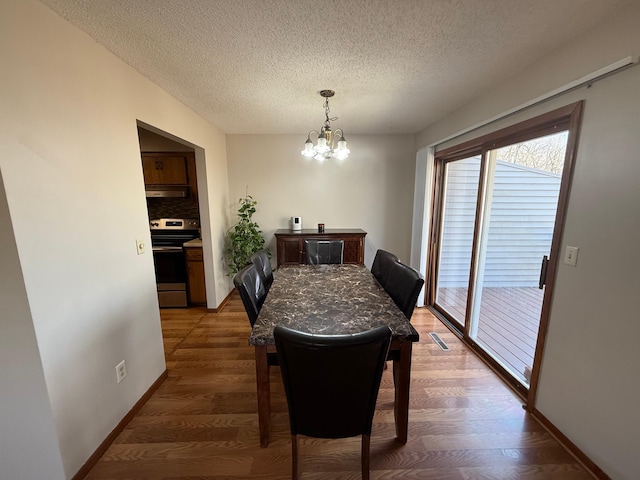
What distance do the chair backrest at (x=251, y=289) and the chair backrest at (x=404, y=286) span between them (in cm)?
99

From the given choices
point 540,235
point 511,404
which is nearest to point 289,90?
point 540,235

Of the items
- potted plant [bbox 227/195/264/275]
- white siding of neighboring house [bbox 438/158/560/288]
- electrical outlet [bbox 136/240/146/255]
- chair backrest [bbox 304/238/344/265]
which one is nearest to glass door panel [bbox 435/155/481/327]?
white siding of neighboring house [bbox 438/158/560/288]

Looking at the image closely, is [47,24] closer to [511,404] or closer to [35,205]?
[35,205]

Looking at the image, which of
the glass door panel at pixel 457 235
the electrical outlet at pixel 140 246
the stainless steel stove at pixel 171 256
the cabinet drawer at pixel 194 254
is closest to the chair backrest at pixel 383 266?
the glass door panel at pixel 457 235

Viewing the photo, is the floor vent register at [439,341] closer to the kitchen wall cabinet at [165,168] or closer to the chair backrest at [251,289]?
the chair backrest at [251,289]

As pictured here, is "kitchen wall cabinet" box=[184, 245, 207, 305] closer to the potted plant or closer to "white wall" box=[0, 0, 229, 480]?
the potted plant

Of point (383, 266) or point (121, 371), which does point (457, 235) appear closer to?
point (383, 266)

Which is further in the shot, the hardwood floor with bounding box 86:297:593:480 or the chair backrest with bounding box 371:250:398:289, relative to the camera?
the chair backrest with bounding box 371:250:398:289

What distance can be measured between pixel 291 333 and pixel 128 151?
5.65ft

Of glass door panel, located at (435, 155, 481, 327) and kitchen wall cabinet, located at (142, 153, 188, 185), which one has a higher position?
kitchen wall cabinet, located at (142, 153, 188, 185)

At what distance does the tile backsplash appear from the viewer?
147 inches

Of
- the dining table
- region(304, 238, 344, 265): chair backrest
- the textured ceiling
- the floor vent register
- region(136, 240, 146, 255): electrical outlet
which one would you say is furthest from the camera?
region(304, 238, 344, 265): chair backrest

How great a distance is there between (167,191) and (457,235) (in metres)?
3.85

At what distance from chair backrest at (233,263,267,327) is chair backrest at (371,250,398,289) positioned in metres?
1.01
